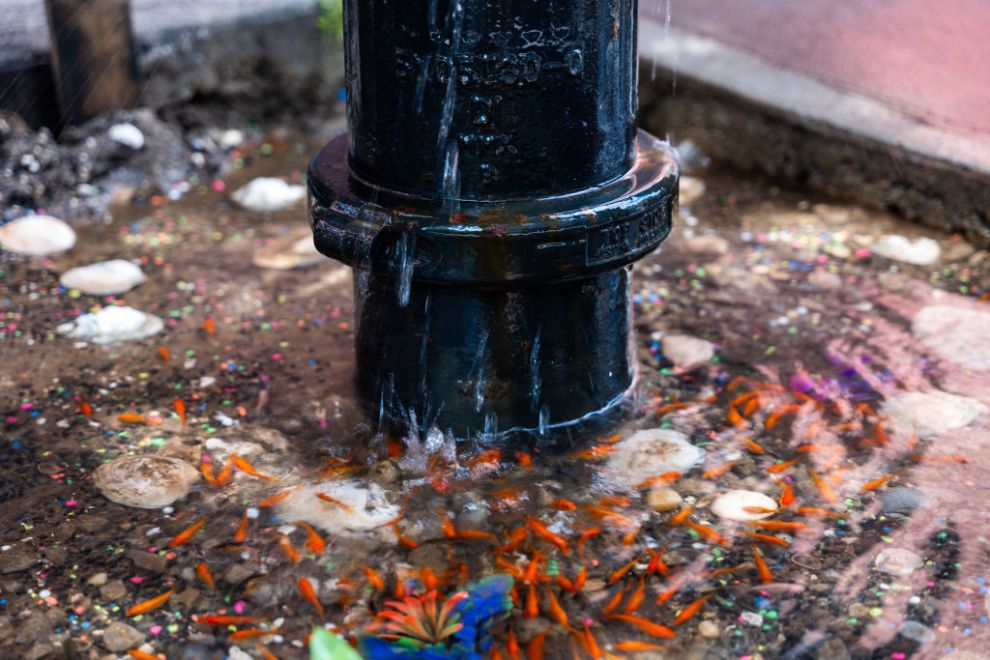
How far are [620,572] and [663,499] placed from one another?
26cm

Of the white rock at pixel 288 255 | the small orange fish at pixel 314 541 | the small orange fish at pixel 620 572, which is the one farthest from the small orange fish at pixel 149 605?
the white rock at pixel 288 255

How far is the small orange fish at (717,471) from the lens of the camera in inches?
91.5

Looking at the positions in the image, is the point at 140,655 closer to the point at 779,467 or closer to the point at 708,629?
the point at 708,629

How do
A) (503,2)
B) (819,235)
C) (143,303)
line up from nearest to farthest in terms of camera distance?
(503,2), (143,303), (819,235)

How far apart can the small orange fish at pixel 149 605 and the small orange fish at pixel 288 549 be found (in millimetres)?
218

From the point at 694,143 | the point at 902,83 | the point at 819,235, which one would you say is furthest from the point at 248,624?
the point at 902,83

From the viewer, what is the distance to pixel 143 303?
3072 mm

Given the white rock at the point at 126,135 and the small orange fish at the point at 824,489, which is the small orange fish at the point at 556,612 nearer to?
the small orange fish at the point at 824,489

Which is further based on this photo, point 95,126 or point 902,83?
point 902,83

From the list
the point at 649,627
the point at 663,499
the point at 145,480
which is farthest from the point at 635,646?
the point at 145,480

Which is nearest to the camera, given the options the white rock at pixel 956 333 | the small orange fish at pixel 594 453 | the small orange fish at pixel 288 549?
the small orange fish at pixel 288 549

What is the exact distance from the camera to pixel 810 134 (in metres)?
3.75

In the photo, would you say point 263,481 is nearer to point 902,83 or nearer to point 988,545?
point 988,545

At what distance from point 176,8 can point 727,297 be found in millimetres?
2421
